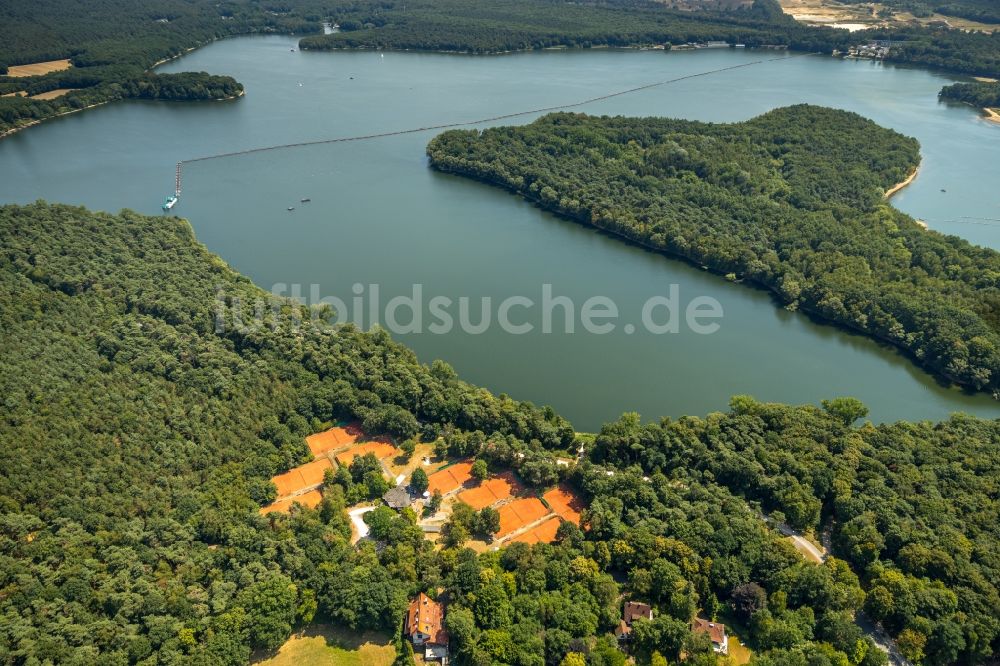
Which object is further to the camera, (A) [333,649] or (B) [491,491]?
(B) [491,491]

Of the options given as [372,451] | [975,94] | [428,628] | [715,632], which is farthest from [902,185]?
[428,628]

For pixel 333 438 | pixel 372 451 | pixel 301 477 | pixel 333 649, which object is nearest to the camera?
pixel 333 649

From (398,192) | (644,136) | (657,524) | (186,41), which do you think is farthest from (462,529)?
(186,41)

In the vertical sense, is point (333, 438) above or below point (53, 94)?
below

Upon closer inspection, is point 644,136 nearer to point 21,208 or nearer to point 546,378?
point 546,378

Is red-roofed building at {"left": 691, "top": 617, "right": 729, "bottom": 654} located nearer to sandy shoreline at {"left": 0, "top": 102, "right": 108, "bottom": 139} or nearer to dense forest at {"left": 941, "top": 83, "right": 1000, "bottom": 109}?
sandy shoreline at {"left": 0, "top": 102, "right": 108, "bottom": 139}

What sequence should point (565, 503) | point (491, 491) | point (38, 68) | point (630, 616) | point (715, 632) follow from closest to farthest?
1. point (715, 632)
2. point (630, 616)
3. point (565, 503)
4. point (491, 491)
5. point (38, 68)

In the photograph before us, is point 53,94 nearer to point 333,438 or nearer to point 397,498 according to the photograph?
point 333,438
